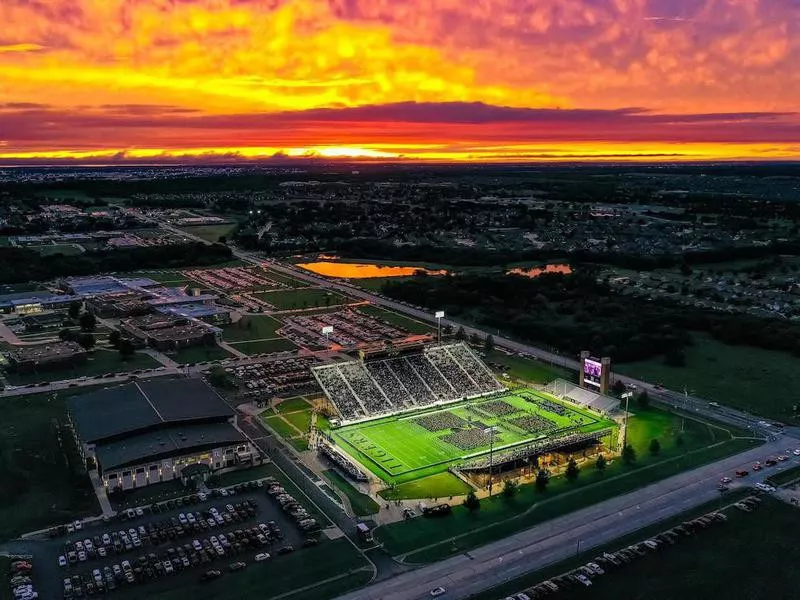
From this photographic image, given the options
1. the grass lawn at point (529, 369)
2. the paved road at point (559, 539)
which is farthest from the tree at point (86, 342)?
the paved road at point (559, 539)

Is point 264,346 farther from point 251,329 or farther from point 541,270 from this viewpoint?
point 541,270

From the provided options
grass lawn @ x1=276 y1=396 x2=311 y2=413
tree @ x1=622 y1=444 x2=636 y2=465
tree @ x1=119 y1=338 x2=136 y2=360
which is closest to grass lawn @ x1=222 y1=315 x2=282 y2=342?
tree @ x1=119 y1=338 x2=136 y2=360

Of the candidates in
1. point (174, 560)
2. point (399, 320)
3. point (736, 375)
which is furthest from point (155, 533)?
point (736, 375)

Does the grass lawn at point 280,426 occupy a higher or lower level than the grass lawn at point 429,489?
higher

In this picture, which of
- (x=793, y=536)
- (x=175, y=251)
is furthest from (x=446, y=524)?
(x=175, y=251)

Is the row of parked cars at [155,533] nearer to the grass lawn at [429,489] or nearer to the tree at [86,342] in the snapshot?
the grass lawn at [429,489]

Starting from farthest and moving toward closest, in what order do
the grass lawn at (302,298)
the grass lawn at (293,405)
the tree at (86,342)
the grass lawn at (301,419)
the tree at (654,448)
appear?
the grass lawn at (302,298), the tree at (86,342), the grass lawn at (293,405), the grass lawn at (301,419), the tree at (654,448)
